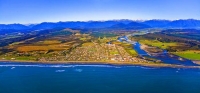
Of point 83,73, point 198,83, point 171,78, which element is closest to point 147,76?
point 171,78

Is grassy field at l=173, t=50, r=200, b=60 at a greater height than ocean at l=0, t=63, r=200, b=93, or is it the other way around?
grassy field at l=173, t=50, r=200, b=60

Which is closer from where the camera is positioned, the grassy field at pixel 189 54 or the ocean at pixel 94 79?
the ocean at pixel 94 79

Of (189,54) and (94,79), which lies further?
(189,54)

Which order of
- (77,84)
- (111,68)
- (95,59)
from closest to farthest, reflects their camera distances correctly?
(77,84) < (111,68) < (95,59)

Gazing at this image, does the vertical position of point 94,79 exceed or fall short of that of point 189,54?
it falls short

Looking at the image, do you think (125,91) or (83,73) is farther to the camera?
(83,73)

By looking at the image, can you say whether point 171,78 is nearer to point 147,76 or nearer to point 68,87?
point 147,76

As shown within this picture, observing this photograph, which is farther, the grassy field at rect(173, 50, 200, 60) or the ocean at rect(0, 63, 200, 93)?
the grassy field at rect(173, 50, 200, 60)

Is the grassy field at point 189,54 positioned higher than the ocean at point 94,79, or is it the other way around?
the grassy field at point 189,54
